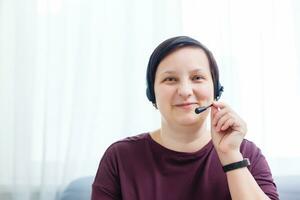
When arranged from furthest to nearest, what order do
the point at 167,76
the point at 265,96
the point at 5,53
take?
the point at 5,53, the point at 265,96, the point at 167,76

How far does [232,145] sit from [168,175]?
230mm

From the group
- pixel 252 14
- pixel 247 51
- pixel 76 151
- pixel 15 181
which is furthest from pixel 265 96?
pixel 15 181

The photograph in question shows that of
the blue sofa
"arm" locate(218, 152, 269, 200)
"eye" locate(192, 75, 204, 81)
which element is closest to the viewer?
"arm" locate(218, 152, 269, 200)

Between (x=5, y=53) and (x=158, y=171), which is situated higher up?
(x=5, y=53)

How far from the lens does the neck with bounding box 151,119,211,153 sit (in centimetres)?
109

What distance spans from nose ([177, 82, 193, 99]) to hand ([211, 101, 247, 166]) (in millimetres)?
82

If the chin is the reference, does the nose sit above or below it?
above

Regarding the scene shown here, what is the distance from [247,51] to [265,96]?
0.21 m

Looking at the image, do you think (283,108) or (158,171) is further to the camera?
(283,108)

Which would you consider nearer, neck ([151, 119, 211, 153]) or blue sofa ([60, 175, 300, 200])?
neck ([151, 119, 211, 153])

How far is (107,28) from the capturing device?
1.51 m

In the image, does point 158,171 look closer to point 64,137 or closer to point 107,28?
point 64,137

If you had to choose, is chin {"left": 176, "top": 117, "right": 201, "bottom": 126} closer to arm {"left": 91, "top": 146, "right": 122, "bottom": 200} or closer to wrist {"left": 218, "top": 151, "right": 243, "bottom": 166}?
wrist {"left": 218, "top": 151, "right": 243, "bottom": 166}

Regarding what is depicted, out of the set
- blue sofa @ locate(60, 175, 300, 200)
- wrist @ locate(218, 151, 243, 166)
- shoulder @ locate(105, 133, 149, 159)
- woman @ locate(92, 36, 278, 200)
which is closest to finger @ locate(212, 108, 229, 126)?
woman @ locate(92, 36, 278, 200)
